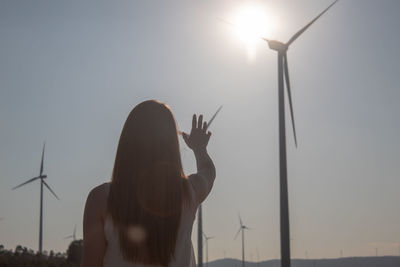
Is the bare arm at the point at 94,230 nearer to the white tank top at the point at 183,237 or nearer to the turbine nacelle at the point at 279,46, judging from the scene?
the white tank top at the point at 183,237

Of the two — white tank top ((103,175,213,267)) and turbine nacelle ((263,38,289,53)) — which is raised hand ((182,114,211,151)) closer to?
white tank top ((103,175,213,267))

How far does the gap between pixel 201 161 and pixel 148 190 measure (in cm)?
87

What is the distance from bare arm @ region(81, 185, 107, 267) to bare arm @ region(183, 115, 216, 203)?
0.69m

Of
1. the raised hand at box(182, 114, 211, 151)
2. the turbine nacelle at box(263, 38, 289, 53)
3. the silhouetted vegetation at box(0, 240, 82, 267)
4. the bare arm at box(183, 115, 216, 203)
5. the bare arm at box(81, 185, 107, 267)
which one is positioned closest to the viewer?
the bare arm at box(81, 185, 107, 267)

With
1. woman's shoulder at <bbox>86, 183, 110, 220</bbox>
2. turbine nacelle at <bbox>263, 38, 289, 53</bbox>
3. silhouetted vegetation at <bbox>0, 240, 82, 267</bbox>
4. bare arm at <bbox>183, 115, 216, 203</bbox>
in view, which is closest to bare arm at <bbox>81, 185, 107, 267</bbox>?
woman's shoulder at <bbox>86, 183, 110, 220</bbox>

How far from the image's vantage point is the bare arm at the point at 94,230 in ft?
11.3

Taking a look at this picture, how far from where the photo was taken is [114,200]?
3.49 m

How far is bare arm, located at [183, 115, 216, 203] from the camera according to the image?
3988 mm

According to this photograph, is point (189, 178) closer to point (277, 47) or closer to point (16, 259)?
point (277, 47)

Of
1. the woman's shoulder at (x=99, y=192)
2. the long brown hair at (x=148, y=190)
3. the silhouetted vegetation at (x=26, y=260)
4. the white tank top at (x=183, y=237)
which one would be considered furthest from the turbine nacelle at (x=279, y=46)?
the woman's shoulder at (x=99, y=192)

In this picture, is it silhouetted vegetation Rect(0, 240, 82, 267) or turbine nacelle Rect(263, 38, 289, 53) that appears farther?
silhouetted vegetation Rect(0, 240, 82, 267)

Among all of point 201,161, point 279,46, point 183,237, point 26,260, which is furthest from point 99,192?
point 26,260

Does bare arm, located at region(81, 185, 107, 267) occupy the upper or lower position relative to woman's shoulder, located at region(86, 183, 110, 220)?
lower

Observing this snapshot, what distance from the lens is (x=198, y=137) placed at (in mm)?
4566
